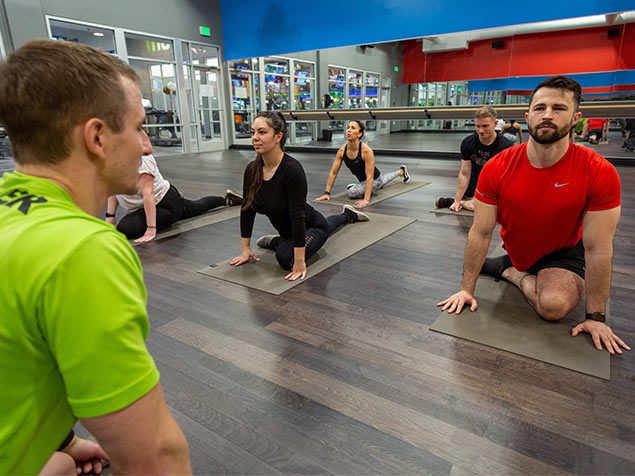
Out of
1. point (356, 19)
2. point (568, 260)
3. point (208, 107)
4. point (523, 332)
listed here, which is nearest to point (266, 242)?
point (523, 332)

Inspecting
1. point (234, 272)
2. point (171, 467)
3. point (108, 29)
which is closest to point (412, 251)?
point (234, 272)

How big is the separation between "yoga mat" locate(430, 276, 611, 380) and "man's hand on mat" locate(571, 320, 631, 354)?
0.03m

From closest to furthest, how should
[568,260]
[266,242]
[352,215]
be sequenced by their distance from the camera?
[568,260], [266,242], [352,215]

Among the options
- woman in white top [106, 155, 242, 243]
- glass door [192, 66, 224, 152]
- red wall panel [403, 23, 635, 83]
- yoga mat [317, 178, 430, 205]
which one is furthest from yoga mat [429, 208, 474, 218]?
glass door [192, 66, 224, 152]

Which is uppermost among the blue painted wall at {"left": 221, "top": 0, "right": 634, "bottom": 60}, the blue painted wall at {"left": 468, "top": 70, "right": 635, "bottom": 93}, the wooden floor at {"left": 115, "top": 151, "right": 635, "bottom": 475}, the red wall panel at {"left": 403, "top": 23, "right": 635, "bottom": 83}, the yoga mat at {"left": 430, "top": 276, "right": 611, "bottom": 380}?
the blue painted wall at {"left": 221, "top": 0, "right": 634, "bottom": 60}

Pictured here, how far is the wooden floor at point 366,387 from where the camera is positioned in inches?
49.2

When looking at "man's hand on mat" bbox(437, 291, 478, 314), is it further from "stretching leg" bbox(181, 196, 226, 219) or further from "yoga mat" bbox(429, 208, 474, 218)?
"stretching leg" bbox(181, 196, 226, 219)

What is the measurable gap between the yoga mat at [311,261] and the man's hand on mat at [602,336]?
1.49 m

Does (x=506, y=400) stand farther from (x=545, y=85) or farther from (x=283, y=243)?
(x=283, y=243)

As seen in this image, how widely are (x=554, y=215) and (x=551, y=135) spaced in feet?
1.26

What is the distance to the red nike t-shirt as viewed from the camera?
1819mm

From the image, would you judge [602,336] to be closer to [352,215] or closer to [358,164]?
[352,215]

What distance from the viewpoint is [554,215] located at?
1948mm

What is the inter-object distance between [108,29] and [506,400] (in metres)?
9.01
